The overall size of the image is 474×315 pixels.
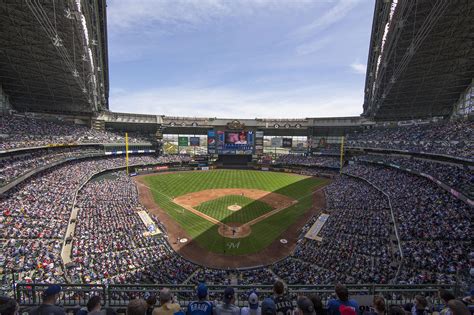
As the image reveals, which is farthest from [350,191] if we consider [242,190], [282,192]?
[242,190]

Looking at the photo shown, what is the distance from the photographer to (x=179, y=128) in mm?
75000

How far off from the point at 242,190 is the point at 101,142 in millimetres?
37525

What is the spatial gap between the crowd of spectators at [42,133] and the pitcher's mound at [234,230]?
100 feet

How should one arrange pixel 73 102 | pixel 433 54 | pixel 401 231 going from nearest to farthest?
1. pixel 401 231
2. pixel 433 54
3. pixel 73 102

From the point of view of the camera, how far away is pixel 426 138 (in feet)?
131

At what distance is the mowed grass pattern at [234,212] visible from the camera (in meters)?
32.6

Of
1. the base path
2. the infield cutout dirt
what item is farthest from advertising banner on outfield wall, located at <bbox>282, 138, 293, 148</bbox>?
the base path

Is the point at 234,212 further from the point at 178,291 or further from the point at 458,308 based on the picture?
the point at 458,308

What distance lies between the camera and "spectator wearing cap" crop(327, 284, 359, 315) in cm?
432

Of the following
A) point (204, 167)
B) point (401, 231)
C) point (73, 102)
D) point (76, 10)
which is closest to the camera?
point (401, 231)

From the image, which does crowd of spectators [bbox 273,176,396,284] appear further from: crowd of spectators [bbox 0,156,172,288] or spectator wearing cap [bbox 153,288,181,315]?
crowd of spectators [bbox 0,156,172,288]

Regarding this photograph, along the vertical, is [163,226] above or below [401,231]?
below

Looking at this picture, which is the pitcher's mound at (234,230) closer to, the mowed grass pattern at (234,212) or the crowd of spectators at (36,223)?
the mowed grass pattern at (234,212)

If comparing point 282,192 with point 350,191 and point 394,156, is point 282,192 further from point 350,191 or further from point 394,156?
point 394,156
